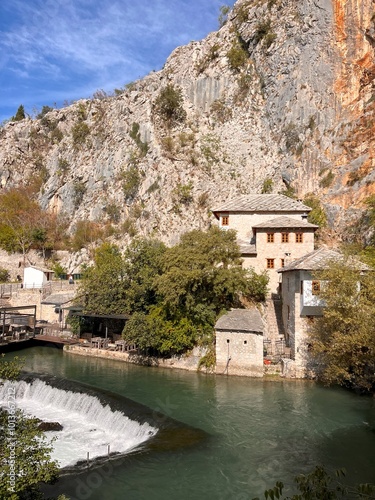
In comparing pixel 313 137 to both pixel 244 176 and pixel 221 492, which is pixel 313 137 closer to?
pixel 244 176

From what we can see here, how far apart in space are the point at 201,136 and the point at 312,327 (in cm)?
4921

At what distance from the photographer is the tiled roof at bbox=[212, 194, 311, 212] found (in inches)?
1551

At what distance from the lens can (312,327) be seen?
24609 millimetres

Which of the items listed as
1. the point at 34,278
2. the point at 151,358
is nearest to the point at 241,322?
the point at 151,358

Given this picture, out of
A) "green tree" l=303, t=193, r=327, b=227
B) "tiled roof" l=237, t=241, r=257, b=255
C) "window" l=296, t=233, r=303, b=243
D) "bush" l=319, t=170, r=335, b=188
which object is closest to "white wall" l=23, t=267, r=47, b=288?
"tiled roof" l=237, t=241, r=257, b=255

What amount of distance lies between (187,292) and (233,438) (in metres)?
13.1

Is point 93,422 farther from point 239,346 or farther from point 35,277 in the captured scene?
point 35,277

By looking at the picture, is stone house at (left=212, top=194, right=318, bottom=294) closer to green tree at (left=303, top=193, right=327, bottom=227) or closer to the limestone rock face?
green tree at (left=303, top=193, right=327, bottom=227)

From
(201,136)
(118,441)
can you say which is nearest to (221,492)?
(118,441)

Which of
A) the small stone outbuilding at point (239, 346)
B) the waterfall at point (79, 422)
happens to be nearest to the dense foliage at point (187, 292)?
the small stone outbuilding at point (239, 346)

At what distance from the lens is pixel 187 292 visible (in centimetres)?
2831

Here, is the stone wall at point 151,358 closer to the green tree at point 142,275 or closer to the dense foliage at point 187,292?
the dense foliage at point 187,292

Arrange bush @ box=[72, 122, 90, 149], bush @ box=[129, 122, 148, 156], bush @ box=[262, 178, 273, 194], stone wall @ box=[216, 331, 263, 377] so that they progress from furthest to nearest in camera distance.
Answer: bush @ box=[72, 122, 90, 149] < bush @ box=[129, 122, 148, 156] < bush @ box=[262, 178, 273, 194] < stone wall @ box=[216, 331, 263, 377]

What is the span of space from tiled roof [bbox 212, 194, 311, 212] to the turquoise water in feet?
65.6
